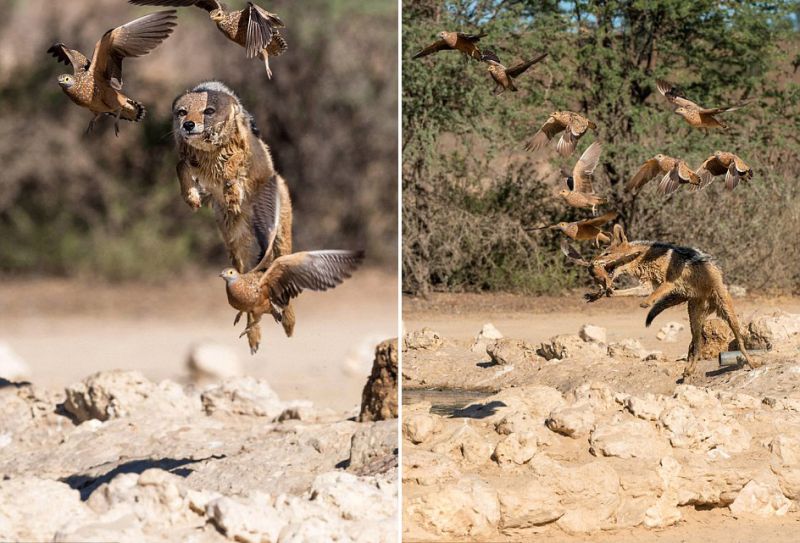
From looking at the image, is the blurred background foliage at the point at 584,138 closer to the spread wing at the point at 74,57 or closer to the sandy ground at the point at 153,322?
the sandy ground at the point at 153,322

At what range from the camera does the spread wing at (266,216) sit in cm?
368

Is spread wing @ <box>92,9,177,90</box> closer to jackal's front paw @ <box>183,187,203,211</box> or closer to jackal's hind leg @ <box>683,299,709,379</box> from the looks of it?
jackal's front paw @ <box>183,187,203,211</box>

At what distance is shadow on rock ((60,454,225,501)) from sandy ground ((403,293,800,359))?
646cm

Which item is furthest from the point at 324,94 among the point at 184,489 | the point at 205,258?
the point at 184,489

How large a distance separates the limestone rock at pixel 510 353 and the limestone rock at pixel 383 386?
11.8 feet

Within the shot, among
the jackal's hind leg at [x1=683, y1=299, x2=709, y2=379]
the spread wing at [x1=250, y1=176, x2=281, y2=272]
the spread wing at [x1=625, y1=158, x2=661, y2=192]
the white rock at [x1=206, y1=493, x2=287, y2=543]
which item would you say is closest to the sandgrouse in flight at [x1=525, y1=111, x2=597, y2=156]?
the spread wing at [x1=625, y1=158, x2=661, y2=192]

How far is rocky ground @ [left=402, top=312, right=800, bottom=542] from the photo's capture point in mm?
5461

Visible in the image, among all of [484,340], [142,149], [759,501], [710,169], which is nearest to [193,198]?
[759,501]

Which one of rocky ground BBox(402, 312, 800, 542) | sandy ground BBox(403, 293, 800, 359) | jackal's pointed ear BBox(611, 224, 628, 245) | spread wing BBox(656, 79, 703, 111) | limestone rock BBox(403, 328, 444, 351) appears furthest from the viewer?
sandy ground BBox(403, 293, 800, 359)

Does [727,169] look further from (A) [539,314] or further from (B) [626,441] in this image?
(A) [539,314]

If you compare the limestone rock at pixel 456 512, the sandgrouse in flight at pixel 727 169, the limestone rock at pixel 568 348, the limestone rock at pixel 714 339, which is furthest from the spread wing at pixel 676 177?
the limestone rock at pixel 568 348

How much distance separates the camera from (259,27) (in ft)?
12.4

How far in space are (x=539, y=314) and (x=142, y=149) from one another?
474 centimetres

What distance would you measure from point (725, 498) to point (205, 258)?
7.22 m
